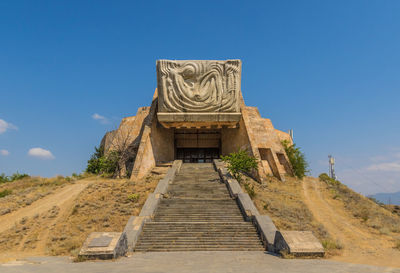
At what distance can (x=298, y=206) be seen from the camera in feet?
47.6

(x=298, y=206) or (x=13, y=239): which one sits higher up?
(x=298, y=206)

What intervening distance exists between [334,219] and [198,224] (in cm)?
808

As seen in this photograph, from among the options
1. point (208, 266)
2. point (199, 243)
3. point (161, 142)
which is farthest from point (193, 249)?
point (161, 142)

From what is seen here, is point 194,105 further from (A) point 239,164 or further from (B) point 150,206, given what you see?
(B) point 150,206

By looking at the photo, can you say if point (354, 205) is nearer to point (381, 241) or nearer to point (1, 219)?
point (381, 241)

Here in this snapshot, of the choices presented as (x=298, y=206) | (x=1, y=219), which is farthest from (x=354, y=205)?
(x=1, y=219)

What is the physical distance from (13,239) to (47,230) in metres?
1.18

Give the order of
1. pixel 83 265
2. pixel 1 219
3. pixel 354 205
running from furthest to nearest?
pixel 354 205 < pixel 1 219 < pixel 83 265

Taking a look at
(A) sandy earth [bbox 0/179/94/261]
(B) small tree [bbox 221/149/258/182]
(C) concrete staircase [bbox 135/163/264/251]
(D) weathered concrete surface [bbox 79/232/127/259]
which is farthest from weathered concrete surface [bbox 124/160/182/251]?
(B) small tree [bbox 221/149/258/182]

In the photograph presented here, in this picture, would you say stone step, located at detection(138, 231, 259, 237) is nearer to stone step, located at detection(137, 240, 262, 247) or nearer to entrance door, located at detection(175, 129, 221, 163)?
stone step, located at detection(137, 240, 262, 247)

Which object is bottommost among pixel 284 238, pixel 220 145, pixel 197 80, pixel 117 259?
pixel 117 259

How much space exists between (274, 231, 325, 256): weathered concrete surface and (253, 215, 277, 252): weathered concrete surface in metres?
0.53

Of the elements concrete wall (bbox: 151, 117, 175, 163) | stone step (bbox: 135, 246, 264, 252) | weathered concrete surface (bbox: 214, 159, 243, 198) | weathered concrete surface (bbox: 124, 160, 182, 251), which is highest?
concrete wall (bbox: 151, 117, 175, 163)

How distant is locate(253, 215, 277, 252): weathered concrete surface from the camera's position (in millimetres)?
8547
